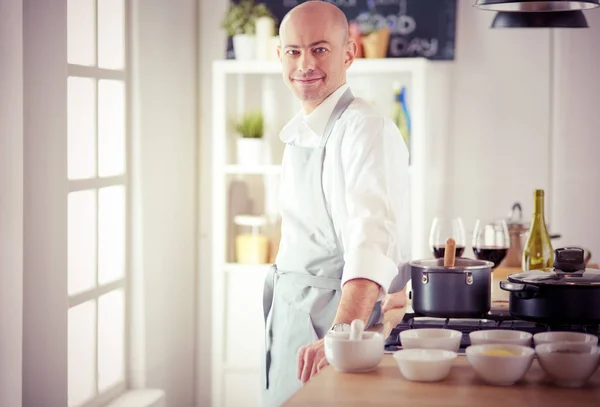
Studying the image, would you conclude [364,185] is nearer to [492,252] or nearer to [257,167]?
[492,252]

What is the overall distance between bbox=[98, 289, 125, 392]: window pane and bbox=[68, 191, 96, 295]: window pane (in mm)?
194

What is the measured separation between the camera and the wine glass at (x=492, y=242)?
298cm

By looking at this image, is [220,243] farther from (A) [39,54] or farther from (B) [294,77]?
(B) [294,77]

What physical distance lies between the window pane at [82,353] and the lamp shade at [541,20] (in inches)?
81.5

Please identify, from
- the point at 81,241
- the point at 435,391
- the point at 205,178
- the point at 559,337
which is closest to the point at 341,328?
the point at 435,391

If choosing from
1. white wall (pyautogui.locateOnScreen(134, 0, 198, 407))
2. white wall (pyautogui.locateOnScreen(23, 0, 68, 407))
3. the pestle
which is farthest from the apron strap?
white wall (pyautogui.locateOnScreen(134, 0, 198, 407))

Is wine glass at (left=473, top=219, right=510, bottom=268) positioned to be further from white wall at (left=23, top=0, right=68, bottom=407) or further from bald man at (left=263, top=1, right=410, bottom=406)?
white wall at (left=23, top=0, right=68, bottom=407)

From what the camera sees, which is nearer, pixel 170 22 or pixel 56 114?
pixel 56 114

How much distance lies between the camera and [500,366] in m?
1.65

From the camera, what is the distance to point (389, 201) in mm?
2252

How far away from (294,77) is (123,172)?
1927 mm

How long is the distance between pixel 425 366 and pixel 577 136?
132 inches

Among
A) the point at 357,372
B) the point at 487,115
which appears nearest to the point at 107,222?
the point at 487,115

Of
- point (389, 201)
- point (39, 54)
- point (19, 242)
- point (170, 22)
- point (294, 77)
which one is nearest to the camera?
point (389, 201)
